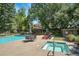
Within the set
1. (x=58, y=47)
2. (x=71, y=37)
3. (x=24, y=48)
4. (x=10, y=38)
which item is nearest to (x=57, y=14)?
(x=71, y=37)

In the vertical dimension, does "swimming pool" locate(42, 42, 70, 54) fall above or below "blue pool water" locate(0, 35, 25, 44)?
below

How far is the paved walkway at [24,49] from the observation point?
3.72 metres

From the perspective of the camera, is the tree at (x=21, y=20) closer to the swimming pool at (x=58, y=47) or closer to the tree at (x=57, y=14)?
the tree at (x=57, y=14)

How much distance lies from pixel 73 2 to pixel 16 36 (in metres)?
1.51

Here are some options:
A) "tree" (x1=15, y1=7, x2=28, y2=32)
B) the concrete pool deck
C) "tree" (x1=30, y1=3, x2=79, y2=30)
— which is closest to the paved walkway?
the concrete pool deck

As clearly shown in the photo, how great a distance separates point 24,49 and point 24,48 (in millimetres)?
27

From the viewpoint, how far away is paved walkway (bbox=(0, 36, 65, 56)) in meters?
3.72

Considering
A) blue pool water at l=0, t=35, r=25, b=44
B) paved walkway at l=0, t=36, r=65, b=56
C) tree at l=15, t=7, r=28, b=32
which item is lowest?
paved walkway at l=0, t=36, r=65, b=56

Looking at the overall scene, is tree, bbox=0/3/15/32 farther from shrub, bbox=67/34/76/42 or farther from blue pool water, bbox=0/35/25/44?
shrub, bbox=67/34/76/42

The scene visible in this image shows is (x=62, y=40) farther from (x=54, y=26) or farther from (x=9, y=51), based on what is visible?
(x=9, y=51)

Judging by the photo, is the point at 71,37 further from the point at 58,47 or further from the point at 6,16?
the point at 6,16

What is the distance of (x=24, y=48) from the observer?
12.5ft

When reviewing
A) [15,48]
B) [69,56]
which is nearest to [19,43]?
[15,48]

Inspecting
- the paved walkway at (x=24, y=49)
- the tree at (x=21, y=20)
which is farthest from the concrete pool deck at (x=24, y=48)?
the tree at (x=21, y=20)
